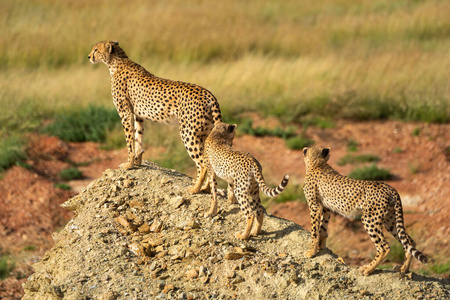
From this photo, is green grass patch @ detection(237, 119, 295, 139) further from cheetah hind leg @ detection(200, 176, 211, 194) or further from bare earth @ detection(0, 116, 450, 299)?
cheetah hind leg @ detection(200, 176, 211, 194)

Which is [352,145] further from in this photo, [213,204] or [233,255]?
[233,255]

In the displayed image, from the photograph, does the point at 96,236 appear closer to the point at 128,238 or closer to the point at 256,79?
the point at 128,238

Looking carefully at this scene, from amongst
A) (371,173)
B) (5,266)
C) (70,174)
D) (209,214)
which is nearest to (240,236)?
(209,214)

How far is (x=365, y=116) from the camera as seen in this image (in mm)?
15469

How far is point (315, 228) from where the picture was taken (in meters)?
6.72

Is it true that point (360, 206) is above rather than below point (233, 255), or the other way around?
above

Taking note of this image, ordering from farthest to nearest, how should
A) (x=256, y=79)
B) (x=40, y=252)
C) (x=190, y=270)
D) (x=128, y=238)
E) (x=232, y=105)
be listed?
(x=256, y=79), (x=232, y=105), (x=40, y=252), (x=128, y=238), (x=190, y=270)

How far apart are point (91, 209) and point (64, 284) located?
4.40 feet

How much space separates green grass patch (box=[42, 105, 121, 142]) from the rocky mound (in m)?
6.46

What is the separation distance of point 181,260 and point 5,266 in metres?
Result: 4.25

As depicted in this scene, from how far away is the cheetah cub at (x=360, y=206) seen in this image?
6.33m

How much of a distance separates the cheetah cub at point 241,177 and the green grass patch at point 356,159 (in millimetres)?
6402

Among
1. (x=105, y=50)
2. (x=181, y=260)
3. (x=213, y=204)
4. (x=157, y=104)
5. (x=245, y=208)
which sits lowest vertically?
(x=181, y=260)

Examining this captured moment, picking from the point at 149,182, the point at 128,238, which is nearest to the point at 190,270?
the point at 128,238
